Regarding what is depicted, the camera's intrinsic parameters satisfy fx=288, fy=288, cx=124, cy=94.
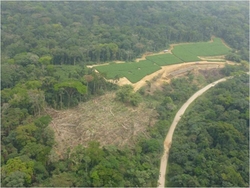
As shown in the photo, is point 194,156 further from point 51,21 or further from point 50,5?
point 50,5

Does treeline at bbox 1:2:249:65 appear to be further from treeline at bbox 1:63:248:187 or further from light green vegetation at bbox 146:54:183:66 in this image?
treeline at bbox 1:63:248:187

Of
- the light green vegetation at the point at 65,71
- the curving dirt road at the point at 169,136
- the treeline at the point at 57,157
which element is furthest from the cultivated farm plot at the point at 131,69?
the treeline at the point at 57,157

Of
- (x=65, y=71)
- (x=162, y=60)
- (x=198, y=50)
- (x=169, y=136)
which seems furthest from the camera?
(x=198, y=50)

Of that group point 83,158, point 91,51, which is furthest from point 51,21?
point 83,158

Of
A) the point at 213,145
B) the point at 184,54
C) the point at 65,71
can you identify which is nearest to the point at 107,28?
the point at 184,54

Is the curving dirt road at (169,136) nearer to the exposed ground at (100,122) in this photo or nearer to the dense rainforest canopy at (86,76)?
the dense rainforest canopy at (86,76)

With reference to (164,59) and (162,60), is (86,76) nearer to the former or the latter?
(162,60)
